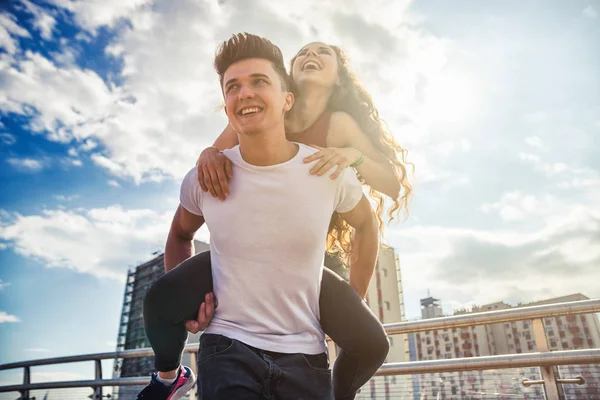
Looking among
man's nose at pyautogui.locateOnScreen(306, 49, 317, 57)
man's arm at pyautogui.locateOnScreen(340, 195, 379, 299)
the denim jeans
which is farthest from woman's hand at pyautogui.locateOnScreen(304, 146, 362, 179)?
man's nose at pyautogui.locateOnScreen(306, 49, 317, 57)

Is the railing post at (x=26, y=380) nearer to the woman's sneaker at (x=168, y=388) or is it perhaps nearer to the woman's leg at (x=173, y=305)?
the woman's sneaker at (x=168, y=388)

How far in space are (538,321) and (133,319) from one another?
57459 millimetres

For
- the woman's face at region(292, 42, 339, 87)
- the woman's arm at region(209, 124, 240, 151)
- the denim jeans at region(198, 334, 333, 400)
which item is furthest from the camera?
the woman's face at region(292, 42, 339, 87)

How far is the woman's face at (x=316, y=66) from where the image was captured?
2494mm

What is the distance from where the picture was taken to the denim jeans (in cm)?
123

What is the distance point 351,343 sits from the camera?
5.01 feet

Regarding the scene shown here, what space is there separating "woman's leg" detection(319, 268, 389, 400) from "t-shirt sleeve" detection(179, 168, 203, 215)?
1.88 feet

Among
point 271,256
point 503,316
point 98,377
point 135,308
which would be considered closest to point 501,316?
point 503,316

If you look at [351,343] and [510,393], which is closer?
[351,343]

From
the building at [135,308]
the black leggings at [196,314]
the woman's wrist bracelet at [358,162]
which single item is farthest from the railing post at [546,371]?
the building at [135,308]

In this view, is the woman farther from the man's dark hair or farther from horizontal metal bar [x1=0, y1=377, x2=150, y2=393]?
horizontal metal bar [x1=0, y1=377, x2=150, y2=393]

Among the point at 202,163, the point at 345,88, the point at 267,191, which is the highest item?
the point at 345,88

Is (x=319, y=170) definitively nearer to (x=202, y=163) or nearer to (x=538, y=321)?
(x=202, y=163)

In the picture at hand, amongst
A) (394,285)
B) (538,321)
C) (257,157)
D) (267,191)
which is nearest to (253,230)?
(267,191)
